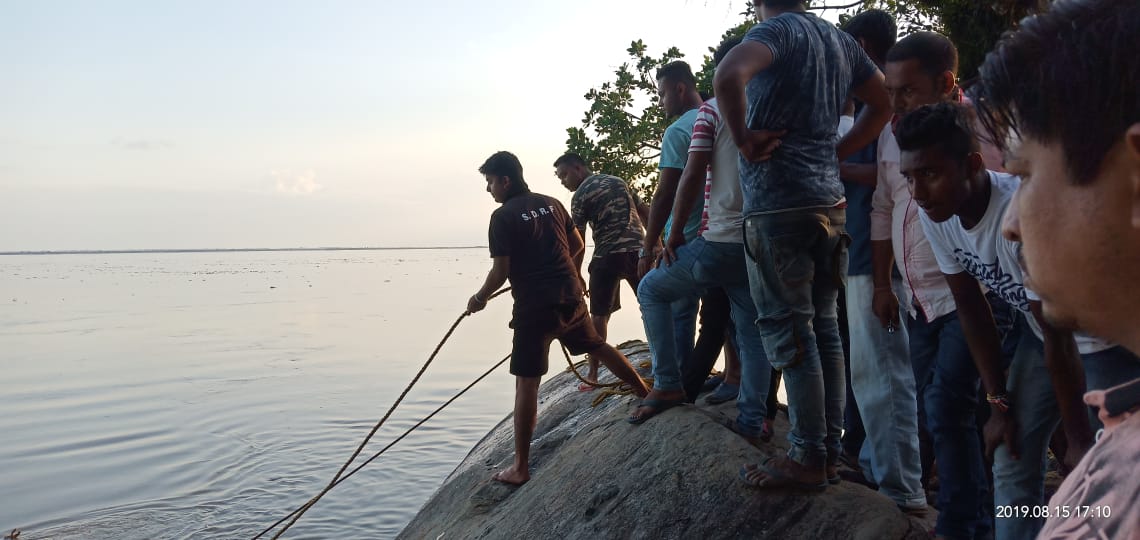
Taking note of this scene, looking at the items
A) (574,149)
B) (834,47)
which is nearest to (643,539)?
(834,47)

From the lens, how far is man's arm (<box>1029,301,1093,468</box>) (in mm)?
2701

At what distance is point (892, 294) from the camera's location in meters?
3.86

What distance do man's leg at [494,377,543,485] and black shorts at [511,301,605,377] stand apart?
0.27 ft

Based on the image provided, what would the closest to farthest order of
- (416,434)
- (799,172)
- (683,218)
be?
(799,172) < (683,218) < (416,434)

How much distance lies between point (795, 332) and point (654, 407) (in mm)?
1340

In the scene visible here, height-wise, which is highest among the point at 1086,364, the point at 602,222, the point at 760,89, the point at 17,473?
the point at 760,89

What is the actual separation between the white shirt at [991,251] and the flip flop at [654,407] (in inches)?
73.7

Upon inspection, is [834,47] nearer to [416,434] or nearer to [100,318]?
[416,434]

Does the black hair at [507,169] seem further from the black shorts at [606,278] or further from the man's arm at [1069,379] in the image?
the man's arm at [1069,379]

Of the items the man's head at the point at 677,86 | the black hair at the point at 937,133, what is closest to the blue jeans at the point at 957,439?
the black hair at the point at 937,133

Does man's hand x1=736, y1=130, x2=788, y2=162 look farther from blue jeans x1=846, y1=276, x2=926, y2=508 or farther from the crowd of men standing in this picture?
blue jeans x1=846, y1=276, x2=926, y2=508

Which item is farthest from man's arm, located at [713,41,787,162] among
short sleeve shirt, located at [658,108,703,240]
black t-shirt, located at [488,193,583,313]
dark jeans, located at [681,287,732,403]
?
black t-shirt, located at [488,193,583,313]

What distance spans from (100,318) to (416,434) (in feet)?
63.5

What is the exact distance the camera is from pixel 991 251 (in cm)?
298
